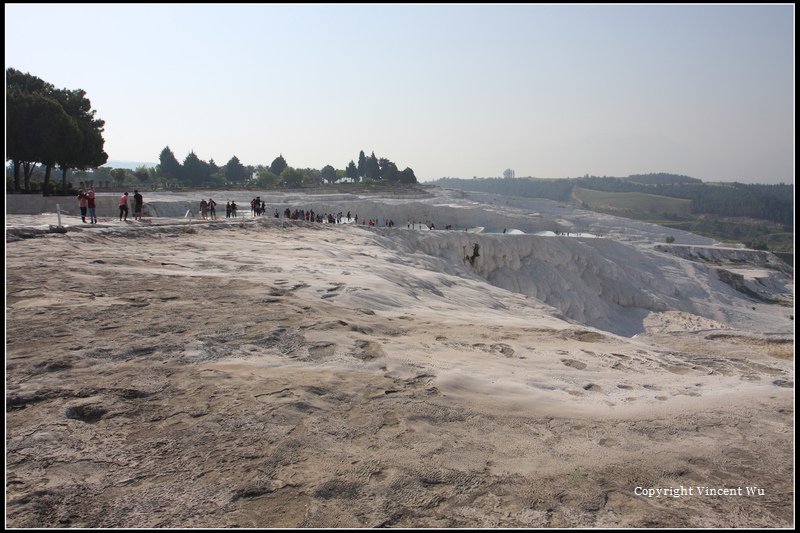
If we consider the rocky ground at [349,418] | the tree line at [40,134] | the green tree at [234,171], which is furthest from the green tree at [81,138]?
the green tree at [234,171]

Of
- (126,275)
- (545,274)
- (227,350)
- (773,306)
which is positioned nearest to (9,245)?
(126,275)

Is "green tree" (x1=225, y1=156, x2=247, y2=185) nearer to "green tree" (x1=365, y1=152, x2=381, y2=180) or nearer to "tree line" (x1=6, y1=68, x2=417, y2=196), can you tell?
"green tree" (x1=365, y1=152, x2=381, y2=180)

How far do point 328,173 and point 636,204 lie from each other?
81.4 m

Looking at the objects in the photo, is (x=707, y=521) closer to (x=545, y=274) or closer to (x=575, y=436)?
(x=575, y=436)

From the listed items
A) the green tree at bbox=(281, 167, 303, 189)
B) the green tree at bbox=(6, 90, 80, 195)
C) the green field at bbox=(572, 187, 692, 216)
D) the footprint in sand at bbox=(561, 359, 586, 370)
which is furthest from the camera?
the green field at bbox=(572, 187, 692, 216)

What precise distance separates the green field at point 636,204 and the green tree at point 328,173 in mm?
64992

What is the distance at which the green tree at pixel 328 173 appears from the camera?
9225 cm

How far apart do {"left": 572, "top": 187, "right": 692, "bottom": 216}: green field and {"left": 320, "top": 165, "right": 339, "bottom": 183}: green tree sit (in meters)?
65.0

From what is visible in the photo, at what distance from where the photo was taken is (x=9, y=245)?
9523mm

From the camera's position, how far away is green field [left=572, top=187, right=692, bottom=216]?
11819 centimetres

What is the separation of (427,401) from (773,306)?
30.0 metres

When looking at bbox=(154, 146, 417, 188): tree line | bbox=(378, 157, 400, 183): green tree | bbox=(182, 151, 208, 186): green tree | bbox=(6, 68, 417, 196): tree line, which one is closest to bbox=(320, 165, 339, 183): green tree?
bbox=(154, 146, 417, 188): tree line

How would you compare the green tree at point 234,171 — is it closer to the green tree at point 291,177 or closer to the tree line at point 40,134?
the green tree at point 291,177

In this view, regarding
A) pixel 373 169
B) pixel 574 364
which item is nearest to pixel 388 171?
pixel 373 169
